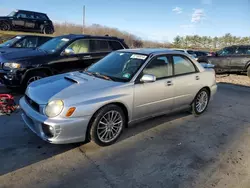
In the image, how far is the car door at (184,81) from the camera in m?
4.75

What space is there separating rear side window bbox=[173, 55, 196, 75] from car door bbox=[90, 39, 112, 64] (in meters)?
3.09

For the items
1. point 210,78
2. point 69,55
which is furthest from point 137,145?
point 69,55

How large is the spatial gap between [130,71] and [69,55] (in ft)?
10.4

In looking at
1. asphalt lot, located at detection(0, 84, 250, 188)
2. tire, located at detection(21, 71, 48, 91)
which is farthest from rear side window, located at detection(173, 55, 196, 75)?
tire, located at detection(21, 71, 48, 91)

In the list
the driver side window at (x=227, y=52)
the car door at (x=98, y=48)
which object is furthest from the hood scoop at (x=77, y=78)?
the driver side window at (x=227, y=52)

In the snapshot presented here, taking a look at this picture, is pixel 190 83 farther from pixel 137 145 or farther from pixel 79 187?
pixel 79 187

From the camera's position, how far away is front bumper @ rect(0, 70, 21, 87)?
607 cm

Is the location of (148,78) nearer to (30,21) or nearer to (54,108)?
(54,108)

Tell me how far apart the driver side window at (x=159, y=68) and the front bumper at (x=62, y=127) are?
1566 millimetres

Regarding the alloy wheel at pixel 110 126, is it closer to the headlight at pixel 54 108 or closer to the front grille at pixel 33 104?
the headlight at pixel 54 108

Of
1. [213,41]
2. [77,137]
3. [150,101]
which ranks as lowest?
[77,137]

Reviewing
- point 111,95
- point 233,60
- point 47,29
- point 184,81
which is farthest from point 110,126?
point 47,29

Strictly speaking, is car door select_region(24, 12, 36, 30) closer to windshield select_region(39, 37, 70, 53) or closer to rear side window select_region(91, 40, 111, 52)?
windshield select_region(39, 37, 70, 53)

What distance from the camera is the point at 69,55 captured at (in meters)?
6.74
